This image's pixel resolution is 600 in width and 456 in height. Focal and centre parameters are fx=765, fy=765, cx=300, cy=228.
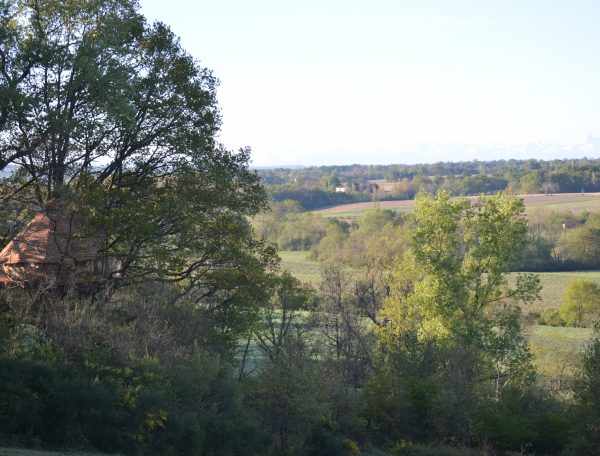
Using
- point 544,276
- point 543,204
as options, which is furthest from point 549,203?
point 544,276

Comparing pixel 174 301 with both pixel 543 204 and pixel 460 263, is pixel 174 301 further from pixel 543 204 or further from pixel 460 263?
pixel 543 204

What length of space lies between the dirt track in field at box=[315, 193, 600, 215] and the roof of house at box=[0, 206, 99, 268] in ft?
238

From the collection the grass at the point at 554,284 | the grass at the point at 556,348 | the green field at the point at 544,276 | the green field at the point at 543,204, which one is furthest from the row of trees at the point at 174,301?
the green field at the point at 543,204

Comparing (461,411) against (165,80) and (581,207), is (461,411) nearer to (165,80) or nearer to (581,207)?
(165,80)

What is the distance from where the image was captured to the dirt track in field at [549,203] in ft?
336

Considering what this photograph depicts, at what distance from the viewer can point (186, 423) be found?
1809 centimetres

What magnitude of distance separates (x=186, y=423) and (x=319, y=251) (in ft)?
195

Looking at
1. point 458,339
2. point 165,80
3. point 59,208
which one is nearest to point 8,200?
point 59,208

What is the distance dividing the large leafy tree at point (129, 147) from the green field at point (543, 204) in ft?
220

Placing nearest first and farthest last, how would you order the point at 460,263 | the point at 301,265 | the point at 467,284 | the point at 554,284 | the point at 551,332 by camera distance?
the point at 467,284, the point at 460,263, the point at 551,332, the point at 554,284, the point at 301,265

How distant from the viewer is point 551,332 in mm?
57344

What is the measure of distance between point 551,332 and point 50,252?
4217 centimetres

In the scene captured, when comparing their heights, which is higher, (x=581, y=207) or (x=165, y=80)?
(x=165, y=80)

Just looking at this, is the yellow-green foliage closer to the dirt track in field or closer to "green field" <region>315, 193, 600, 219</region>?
"green field" <region>315, 193, 600, 219</region>
